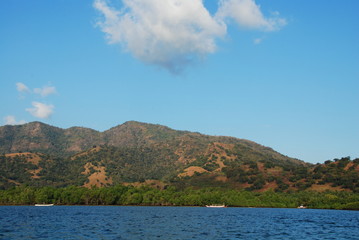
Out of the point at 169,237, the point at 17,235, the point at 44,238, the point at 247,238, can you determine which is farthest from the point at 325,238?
the point at 17,235

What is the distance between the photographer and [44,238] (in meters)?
77.0

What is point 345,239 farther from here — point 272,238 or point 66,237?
point 66,237

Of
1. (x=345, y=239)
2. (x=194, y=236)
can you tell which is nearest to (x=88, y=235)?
(x=194, y=236)

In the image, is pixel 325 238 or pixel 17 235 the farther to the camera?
pixel 325 238

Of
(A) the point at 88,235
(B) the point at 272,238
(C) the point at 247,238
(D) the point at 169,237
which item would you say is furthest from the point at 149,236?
(B) the point at 272,238

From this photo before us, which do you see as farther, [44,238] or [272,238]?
[272,238]

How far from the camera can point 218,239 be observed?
3150 inches

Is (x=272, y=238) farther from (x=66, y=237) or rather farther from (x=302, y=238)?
(x=66, y=237)

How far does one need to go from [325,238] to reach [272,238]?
41.2 feet

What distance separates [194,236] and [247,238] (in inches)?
435

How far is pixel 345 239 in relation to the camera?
86875 mm

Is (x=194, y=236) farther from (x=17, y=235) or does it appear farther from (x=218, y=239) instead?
(x=17, y=235)

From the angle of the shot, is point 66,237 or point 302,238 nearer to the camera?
point 66,237

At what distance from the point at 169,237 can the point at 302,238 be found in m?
29.2
